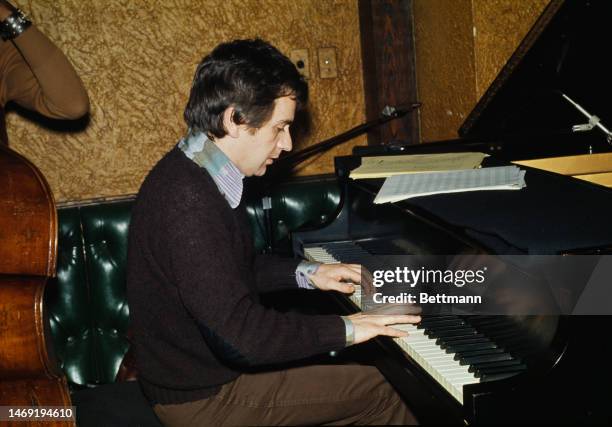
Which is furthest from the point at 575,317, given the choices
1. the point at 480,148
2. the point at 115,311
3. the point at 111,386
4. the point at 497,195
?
the point at 115,311

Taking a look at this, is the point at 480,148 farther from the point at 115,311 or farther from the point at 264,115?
the point at 115,311

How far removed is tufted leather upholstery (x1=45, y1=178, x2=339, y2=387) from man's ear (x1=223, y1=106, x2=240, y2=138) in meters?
0.99

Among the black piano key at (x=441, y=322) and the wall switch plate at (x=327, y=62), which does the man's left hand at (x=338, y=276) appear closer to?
the black piano key at (x=441, y=322)

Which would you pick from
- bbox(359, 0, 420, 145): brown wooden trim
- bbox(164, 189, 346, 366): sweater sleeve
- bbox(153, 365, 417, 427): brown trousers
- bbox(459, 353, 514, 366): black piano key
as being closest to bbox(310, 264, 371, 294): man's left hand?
bbox(153, 365, 417, 427): brown trousers

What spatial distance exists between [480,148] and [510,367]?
1052 millimetres

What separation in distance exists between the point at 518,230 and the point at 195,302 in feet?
2.28

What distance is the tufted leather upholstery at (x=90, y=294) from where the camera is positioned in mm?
2410

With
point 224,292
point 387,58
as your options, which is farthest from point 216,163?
point 387,58

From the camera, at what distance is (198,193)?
1.32 m

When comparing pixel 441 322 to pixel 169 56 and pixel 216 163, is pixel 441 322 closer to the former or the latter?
pixel 216 163

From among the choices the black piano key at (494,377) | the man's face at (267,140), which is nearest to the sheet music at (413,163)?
the man's face at (267,140)

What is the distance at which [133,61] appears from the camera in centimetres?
285

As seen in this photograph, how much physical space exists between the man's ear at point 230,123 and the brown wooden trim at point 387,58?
5.65 feet

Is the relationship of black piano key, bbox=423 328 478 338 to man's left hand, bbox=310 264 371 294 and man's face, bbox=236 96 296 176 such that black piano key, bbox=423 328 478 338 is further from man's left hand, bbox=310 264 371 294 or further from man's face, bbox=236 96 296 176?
man's face, bbox=236 96 296 176
